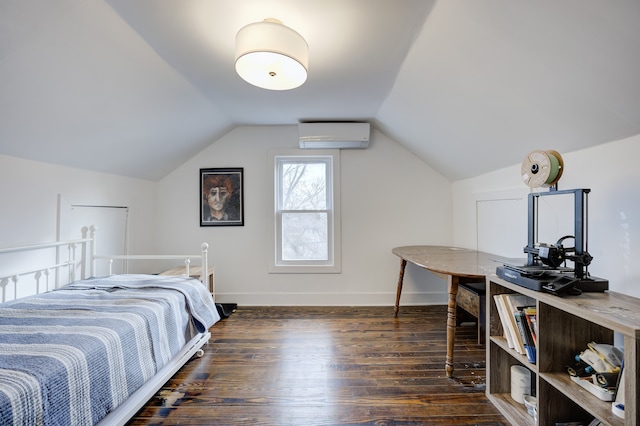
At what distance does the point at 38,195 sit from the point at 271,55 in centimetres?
198

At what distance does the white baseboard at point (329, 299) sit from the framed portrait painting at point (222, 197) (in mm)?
917

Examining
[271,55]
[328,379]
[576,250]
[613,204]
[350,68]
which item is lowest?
[328,379]

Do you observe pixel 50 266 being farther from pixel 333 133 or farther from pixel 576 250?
pixel 576 250

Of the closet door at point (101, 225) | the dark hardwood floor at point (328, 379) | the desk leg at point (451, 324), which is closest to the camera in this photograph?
the dark hardwood floor at point (328, 379)

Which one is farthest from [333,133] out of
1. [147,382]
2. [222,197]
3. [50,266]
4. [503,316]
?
[50,266]

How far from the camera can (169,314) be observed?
170 centimetres

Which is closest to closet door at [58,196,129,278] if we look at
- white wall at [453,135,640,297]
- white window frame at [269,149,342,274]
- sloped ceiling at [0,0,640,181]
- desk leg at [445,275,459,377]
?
sloped ceiling at [0,0,640,181]

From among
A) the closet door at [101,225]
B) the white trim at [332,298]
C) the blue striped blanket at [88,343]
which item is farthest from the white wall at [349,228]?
the blue striped blanket at [88,343]

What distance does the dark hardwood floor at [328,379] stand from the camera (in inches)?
58.9

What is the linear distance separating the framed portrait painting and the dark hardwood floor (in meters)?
1.23

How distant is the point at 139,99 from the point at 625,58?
2712mm

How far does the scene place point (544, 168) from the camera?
4.40 feet

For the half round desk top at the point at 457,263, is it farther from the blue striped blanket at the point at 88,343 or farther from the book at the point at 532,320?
the blue striped blanket at the point at 88,343

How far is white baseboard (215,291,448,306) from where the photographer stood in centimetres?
322
